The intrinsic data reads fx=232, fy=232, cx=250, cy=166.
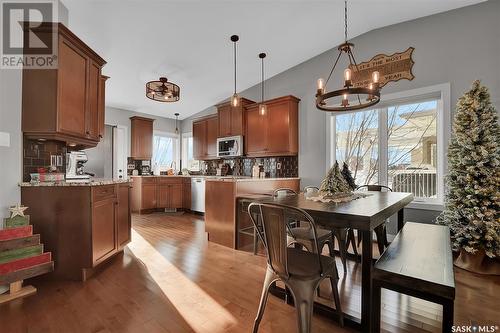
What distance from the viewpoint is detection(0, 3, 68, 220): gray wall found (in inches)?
80.8

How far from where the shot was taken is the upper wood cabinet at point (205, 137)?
549 cm

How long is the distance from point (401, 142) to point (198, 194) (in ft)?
13.4

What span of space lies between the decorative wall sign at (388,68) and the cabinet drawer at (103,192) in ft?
11.8

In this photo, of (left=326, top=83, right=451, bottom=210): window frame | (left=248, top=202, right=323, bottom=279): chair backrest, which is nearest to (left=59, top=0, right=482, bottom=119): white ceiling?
(left=326, top=83, right=451, bottom=210): window frame

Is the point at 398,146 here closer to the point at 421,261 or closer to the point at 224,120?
the point at 421,261

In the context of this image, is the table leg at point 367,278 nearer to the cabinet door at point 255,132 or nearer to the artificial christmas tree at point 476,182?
the artificial christmas tree at point 476,182

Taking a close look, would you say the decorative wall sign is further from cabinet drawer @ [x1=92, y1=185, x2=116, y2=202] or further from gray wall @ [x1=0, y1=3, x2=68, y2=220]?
gray wall @ [x1=0, y1=3, x2=68, y2=220]

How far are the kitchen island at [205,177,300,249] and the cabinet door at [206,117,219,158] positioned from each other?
6.45ft

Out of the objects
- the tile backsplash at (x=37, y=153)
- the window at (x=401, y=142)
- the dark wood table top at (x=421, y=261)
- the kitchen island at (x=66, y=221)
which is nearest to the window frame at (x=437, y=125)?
the window at (x=401, y=142)

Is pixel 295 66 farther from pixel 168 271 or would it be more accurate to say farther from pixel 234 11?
pixel 168 271

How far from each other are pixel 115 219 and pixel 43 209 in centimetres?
65

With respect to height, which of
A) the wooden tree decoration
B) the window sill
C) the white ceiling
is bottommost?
the wooden tree decoration

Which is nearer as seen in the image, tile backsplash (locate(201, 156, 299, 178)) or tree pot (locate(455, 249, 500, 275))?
tree pot (locate(455, 249, 500, 275))

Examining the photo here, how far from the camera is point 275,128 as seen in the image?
437cm
